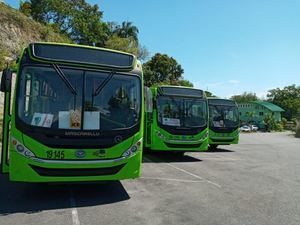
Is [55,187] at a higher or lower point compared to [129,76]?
lower

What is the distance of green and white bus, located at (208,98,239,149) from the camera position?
1784 centimetres

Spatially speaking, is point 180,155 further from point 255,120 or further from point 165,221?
point 255,120

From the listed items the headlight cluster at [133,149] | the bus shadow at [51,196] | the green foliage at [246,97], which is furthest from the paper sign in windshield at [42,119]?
the green foliage at [246,97]

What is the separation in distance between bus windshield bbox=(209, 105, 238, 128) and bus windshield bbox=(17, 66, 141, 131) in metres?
11.4

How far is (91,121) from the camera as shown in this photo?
22.4 ft

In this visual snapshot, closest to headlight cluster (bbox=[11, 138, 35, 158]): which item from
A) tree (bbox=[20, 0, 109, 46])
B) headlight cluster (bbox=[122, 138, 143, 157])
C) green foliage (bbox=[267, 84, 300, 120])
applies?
headlight cluster (bbox=[122, 138, 143, 157])

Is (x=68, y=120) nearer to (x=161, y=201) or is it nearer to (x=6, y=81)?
(x=6, y=81)

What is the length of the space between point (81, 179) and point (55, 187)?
161cm

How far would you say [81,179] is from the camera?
657 centimetres

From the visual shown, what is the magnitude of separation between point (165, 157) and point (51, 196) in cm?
780

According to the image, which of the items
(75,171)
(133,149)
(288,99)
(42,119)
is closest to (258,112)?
(288,99)

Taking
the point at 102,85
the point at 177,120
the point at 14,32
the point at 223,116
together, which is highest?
the point at 14,32

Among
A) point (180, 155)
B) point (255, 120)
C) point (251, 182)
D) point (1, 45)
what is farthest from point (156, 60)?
point (251, 182)

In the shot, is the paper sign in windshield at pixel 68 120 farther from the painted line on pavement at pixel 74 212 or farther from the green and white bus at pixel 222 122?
the green and white bus at pixel 222 122
